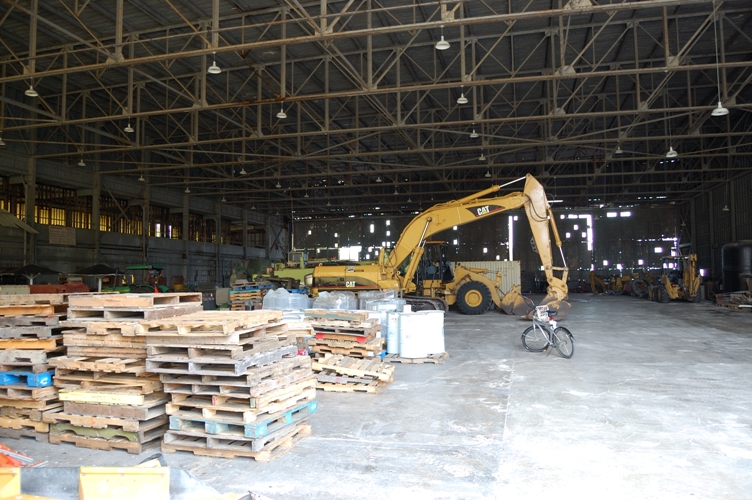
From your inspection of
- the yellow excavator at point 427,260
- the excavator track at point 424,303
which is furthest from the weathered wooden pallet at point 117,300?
the excavator track at point 424,303

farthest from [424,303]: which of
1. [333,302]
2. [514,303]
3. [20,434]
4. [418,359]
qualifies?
[20,434]

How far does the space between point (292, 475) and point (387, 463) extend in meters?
1.05

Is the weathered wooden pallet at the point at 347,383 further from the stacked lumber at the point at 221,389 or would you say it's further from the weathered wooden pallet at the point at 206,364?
the weathered wooden pallet at the point at 206,364

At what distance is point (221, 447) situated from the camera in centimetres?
583

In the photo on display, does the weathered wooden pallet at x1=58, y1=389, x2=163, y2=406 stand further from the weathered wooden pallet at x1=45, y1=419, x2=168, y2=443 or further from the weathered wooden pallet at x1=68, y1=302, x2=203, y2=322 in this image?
the weathered wooden pallet at x1=68, y1=302, x2=203, y2=322

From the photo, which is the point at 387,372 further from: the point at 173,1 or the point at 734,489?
the point at 173,1

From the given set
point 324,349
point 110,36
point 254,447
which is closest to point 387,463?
point 254,447

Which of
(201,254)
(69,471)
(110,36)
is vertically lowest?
(69,471)

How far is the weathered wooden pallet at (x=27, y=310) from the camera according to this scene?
714 cm

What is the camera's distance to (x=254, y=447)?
5695 mm

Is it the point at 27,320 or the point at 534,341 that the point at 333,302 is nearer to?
the point at 534,341

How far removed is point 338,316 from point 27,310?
5.38 m

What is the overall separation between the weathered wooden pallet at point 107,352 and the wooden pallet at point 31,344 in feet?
1.29

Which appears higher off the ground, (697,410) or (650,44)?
(650,44)
